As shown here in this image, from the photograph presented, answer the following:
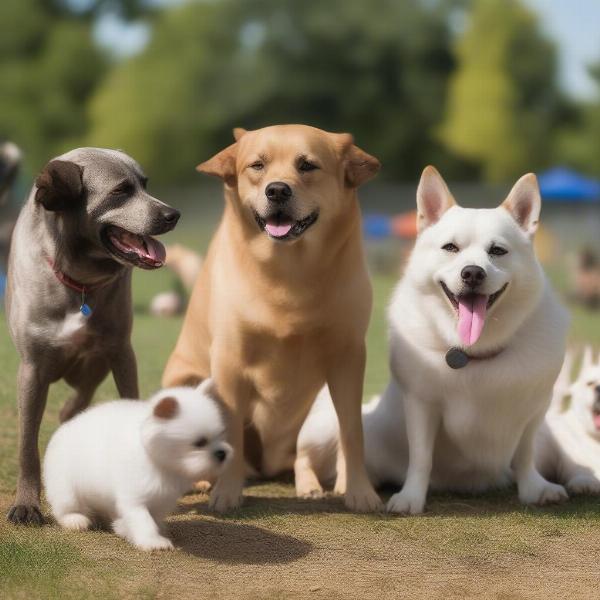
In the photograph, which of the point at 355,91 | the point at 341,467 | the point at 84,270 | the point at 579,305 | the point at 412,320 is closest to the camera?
the point at 84,270

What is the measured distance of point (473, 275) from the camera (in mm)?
4199

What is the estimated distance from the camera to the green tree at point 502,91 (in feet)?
125

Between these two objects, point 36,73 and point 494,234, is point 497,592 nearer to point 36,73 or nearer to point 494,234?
point 494,234

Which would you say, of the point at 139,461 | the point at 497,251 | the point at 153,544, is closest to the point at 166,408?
the point at 139,461

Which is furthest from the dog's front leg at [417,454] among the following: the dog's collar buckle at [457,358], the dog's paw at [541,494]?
the dog's paw at [541,494]

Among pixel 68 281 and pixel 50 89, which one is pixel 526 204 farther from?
pixel 50 89

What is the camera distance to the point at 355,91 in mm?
43062

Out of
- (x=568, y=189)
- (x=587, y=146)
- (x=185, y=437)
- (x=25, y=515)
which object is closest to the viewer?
(x=185, y=437)

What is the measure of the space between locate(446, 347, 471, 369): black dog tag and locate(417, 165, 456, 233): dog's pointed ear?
0.57 meters

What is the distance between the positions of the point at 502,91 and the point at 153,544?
36149 mm

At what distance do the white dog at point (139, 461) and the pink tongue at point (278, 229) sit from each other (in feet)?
2.27

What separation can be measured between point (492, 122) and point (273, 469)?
113 feet

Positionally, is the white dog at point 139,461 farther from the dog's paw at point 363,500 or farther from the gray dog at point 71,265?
the dog's paw at point 363,500

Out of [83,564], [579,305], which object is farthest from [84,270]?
[579,305]
